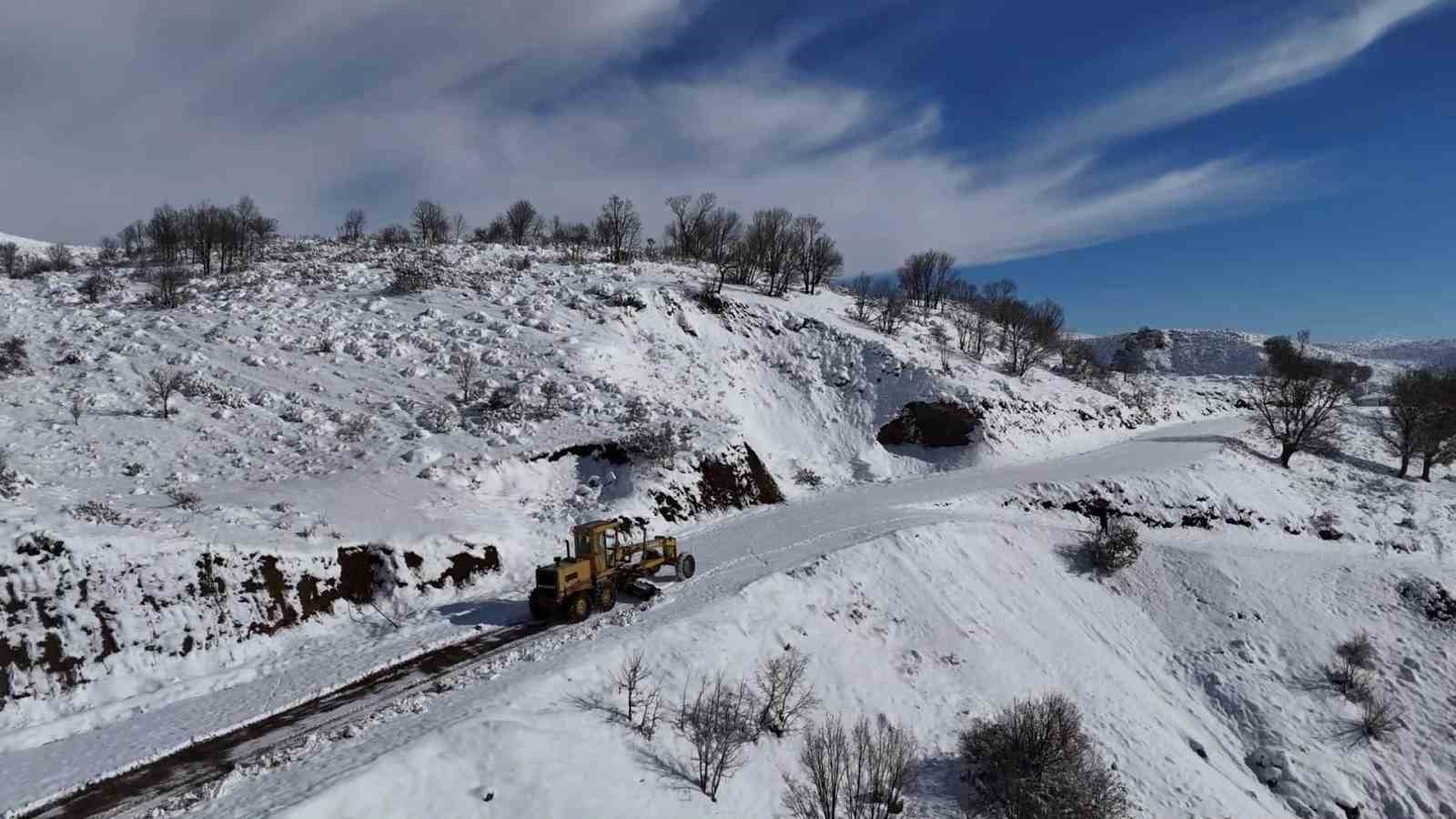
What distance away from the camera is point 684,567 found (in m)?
20.5

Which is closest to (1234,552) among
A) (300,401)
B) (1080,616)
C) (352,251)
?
(1080,616)

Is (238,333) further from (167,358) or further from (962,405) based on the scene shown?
(962,405)

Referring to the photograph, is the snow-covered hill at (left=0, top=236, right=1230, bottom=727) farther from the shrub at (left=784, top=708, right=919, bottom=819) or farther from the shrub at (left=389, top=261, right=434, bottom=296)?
the shrub at (left=784, top=708, right=919, bottom=819)

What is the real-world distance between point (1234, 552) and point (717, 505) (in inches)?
870

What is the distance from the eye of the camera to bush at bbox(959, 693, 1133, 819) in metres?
13.4

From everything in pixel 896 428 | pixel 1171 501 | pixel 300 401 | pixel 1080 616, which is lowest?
pixel 1080 616

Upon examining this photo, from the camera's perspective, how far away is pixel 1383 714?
21.2m

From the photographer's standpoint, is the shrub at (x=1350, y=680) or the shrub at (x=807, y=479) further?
the shrub at (x=807, y=479)

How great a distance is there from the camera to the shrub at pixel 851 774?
11195mm

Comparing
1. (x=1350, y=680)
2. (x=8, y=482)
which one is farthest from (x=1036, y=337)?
(x=8, y=482)

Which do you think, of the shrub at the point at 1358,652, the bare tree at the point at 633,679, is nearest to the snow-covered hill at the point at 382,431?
the bare tree at the point at 633,679

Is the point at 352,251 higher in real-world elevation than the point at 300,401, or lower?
higher

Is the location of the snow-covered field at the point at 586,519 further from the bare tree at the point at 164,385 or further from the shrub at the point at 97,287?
the shrub at the point at 97,287

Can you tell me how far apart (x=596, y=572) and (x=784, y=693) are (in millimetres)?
6152
